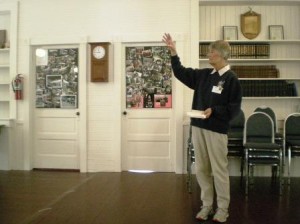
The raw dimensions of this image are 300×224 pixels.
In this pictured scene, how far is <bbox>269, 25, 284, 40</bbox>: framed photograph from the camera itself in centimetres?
510

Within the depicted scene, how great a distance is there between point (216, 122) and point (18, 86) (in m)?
3.70

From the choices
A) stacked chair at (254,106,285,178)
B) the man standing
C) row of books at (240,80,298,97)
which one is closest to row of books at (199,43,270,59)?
row of books at (240,80,298,97)

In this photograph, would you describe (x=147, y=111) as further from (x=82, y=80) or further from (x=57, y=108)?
(x=57, y=108)

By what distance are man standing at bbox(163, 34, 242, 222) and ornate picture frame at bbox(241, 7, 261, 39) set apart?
2568 mm

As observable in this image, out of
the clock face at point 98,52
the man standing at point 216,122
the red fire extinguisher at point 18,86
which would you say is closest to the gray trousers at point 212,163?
the man standing at point 216,122

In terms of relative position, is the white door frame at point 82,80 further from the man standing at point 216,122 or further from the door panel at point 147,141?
the man standing at point 216,122

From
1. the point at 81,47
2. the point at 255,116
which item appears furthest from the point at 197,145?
the point at 81,47

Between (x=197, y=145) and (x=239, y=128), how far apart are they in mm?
2074

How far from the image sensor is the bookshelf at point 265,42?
16.5 feet

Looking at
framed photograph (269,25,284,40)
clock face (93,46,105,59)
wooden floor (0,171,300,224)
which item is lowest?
wooden floor (0,171,300,224)

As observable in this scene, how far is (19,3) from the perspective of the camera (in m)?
5.27

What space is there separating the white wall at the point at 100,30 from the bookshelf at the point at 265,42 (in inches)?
18.5

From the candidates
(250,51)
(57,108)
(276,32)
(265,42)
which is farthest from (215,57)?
(57,108)

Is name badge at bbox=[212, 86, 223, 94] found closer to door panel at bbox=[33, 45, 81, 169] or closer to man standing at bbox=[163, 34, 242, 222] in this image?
man standing at bbox=[163, 34, 242, 222]
